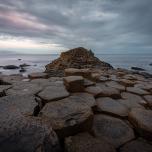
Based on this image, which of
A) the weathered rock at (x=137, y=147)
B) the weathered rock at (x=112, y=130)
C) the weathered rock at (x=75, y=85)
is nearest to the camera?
the weathered rock at (x=137, y=147)

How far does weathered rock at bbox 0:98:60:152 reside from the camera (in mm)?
1283

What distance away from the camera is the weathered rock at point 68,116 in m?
1.72

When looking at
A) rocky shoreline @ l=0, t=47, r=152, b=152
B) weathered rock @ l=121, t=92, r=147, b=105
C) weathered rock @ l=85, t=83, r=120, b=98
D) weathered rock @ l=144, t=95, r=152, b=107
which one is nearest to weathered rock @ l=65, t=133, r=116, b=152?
rocky shoreline @ l=0, t=47, r=152, b=152

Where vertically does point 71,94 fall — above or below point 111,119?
above

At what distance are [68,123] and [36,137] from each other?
43 centimetres

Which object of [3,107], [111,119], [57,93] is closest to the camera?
[3,107]

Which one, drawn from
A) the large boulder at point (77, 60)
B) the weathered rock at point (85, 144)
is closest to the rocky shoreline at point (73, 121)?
the weathered rock at point (85, 144)

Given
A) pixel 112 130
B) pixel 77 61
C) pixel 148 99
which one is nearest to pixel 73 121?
pixel 112 130

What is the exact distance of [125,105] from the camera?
252cm

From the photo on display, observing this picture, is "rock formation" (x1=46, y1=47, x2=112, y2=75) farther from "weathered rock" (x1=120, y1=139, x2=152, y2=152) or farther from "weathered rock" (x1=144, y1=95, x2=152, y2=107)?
"weathered rock" (x1=120, y1=139, x2=152, y2=152)

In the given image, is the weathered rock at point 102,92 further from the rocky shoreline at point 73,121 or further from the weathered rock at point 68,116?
the weathered rock at point 68,116

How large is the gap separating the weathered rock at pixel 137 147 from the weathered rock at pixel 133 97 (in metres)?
0.94

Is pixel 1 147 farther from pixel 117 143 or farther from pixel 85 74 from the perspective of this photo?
pixel 85 74

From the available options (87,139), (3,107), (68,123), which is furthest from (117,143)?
(3,107)
